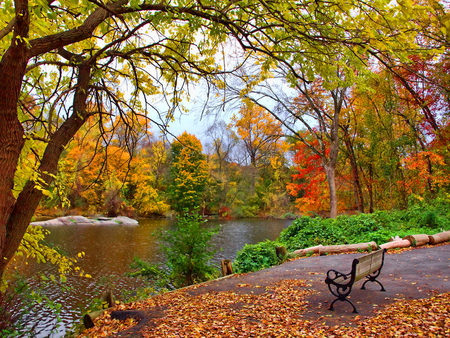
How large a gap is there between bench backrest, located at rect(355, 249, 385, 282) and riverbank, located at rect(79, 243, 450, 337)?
401 millimetres

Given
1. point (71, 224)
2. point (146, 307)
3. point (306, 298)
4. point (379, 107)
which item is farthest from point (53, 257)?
point (71, 224)

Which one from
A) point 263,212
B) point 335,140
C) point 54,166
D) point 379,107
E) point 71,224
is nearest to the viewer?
point 54,166

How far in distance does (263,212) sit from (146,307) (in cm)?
2888

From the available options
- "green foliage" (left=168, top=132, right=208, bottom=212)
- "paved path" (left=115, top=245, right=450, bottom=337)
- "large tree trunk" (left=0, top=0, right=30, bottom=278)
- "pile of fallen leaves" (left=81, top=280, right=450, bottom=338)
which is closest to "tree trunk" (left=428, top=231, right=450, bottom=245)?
"paved path" (left=115, top=245, right=450, bottom=337)

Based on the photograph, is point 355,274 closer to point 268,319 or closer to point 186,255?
point 268,319

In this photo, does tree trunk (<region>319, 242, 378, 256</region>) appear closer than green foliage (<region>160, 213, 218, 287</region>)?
No

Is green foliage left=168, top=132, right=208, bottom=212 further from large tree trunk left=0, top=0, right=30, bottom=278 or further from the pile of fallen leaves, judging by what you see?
large tree trunk left=0, top=0, right=30, bottom=278

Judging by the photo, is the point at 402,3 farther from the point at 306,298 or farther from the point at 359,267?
the point at 306,298

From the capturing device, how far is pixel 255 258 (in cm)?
786

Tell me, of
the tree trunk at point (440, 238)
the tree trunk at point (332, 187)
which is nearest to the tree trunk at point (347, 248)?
the tree trunk at point (440, 238)

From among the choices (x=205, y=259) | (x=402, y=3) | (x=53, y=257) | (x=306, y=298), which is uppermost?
(x=402, y=3)

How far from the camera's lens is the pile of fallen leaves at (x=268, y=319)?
11.0ft

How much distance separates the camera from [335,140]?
13.6 metres

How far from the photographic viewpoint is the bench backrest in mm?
4211
